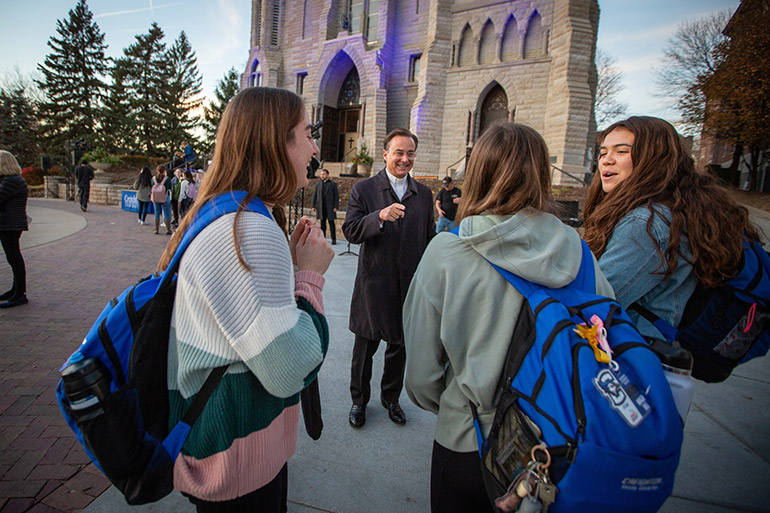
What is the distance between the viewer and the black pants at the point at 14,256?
4832 mm

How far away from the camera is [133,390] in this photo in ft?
3.54

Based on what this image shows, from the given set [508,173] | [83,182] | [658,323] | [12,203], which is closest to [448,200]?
[12,203]

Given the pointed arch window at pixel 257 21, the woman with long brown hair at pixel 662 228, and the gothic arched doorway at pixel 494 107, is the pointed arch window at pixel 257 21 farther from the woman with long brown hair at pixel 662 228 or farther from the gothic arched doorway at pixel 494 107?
the woman with long brown hair at pixel 662 228

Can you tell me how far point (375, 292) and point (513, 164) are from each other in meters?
1.82

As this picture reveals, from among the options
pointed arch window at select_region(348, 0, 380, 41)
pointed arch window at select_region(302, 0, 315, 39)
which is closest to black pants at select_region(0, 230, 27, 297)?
pointed arch window at select_region(348, 0, 380, 41)

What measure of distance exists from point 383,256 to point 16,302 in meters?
5.23

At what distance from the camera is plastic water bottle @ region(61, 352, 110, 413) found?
3.23ft

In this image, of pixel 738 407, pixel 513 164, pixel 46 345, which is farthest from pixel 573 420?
pixel 46 345

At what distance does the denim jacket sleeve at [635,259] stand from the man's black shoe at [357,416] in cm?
209

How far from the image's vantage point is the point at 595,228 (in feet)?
6.02

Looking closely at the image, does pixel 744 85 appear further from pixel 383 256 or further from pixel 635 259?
pixel 635 259

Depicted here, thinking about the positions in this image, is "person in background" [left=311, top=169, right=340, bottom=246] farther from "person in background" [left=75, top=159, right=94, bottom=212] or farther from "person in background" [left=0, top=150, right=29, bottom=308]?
"person in background" [left=75, top=159, right=94, bottom=212]

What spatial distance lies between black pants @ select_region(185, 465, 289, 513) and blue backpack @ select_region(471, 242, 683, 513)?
0.77 meters

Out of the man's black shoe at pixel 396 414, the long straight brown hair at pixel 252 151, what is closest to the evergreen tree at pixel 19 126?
the man's black shoe at pixel 396 414
